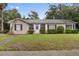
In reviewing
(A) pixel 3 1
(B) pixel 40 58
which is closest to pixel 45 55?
(B) pixel 40 58

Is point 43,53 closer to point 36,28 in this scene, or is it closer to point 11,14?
point 36,28

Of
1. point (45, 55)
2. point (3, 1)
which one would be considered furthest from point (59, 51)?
point (3, 1)

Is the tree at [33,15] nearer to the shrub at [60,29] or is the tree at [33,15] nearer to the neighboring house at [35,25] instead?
the neighboring house at [35,25]

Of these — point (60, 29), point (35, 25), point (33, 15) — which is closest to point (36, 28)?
point (35, 25)

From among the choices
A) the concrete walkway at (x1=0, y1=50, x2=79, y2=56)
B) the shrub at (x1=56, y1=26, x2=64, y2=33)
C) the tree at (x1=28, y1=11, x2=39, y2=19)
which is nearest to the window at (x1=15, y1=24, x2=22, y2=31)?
the tree at (x1=28, y1=11, x2=39, y2=19)

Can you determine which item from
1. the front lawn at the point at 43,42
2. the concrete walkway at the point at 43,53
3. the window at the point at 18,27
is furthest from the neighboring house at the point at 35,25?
the concrete walkway at the point at 43,53

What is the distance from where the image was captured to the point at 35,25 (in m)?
16.1

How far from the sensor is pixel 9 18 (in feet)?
52.7

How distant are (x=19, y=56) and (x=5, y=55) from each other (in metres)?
0.23

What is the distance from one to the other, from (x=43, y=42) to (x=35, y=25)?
308mm

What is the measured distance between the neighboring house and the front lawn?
11cm

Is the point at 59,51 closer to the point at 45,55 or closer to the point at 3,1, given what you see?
the point at 45,55

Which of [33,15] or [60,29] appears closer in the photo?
[33,15]

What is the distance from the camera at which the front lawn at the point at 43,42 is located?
52.9ft
